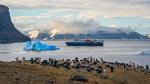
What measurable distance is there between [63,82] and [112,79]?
5.40 metres

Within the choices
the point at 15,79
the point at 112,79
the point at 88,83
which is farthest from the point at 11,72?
the point at 112,79

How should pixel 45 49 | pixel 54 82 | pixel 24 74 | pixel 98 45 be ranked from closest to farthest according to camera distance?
pixel 54 82 < pixel 24 74 < pixel 45 49 < pixel 98 45

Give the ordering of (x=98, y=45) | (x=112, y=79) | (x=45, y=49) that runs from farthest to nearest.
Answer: (x=98, y=45) → (x=45, y=49) → (x=112, y=79)

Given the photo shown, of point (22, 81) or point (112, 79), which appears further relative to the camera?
point (112, 79)

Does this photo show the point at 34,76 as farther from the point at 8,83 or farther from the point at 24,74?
the point at 8,83

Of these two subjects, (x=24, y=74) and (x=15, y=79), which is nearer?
(x=15, y=79)

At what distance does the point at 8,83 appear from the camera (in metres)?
22.1

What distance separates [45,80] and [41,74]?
2.58m

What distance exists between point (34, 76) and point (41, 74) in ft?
5.15

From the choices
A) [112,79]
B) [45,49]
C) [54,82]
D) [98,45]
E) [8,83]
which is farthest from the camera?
[98,45]

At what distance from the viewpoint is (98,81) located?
1053 inches

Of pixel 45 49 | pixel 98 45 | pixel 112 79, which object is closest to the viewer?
pixel 112 79

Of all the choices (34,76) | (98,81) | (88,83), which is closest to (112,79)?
(98,81)

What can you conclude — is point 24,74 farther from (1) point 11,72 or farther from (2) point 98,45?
(2) point 98,45
